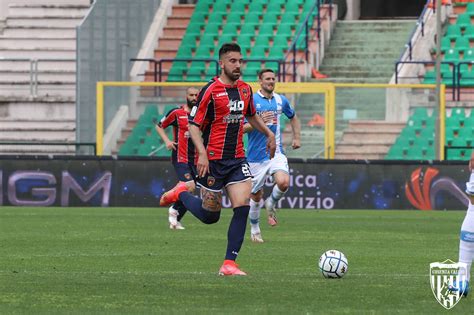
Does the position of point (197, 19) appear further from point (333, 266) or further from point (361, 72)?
point (333, 266)

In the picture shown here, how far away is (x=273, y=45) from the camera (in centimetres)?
3500

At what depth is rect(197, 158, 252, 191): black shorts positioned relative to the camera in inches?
493

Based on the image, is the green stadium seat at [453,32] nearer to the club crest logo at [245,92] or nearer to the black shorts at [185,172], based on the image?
the black shorts at [185,172]

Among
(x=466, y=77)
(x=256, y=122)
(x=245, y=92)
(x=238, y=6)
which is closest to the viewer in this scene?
(x=245, y=92)

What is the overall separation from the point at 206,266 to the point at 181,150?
6.93 meters

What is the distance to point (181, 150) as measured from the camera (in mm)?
20281

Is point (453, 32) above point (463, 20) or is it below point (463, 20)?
below

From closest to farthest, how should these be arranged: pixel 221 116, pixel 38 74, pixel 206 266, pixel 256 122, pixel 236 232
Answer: pixel 236 232 → pixel 221 116 → pixel 256 122 → pixel 206 266 → pixel 38 74

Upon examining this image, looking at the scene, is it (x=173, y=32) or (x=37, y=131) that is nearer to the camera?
(x=37, y=131)

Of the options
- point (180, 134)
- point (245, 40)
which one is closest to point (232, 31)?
point (245, 40)

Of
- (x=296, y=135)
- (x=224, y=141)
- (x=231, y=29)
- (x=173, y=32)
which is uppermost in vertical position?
(x=231, y=29)

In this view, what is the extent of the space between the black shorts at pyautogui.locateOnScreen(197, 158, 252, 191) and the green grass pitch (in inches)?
34.6

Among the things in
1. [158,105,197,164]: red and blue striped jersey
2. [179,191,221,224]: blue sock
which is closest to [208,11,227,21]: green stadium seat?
[158,105,197,164]: red and blue striped jersey

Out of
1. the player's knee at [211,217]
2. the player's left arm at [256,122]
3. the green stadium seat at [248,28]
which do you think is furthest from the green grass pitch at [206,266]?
the green stadium seat at [248,28]
